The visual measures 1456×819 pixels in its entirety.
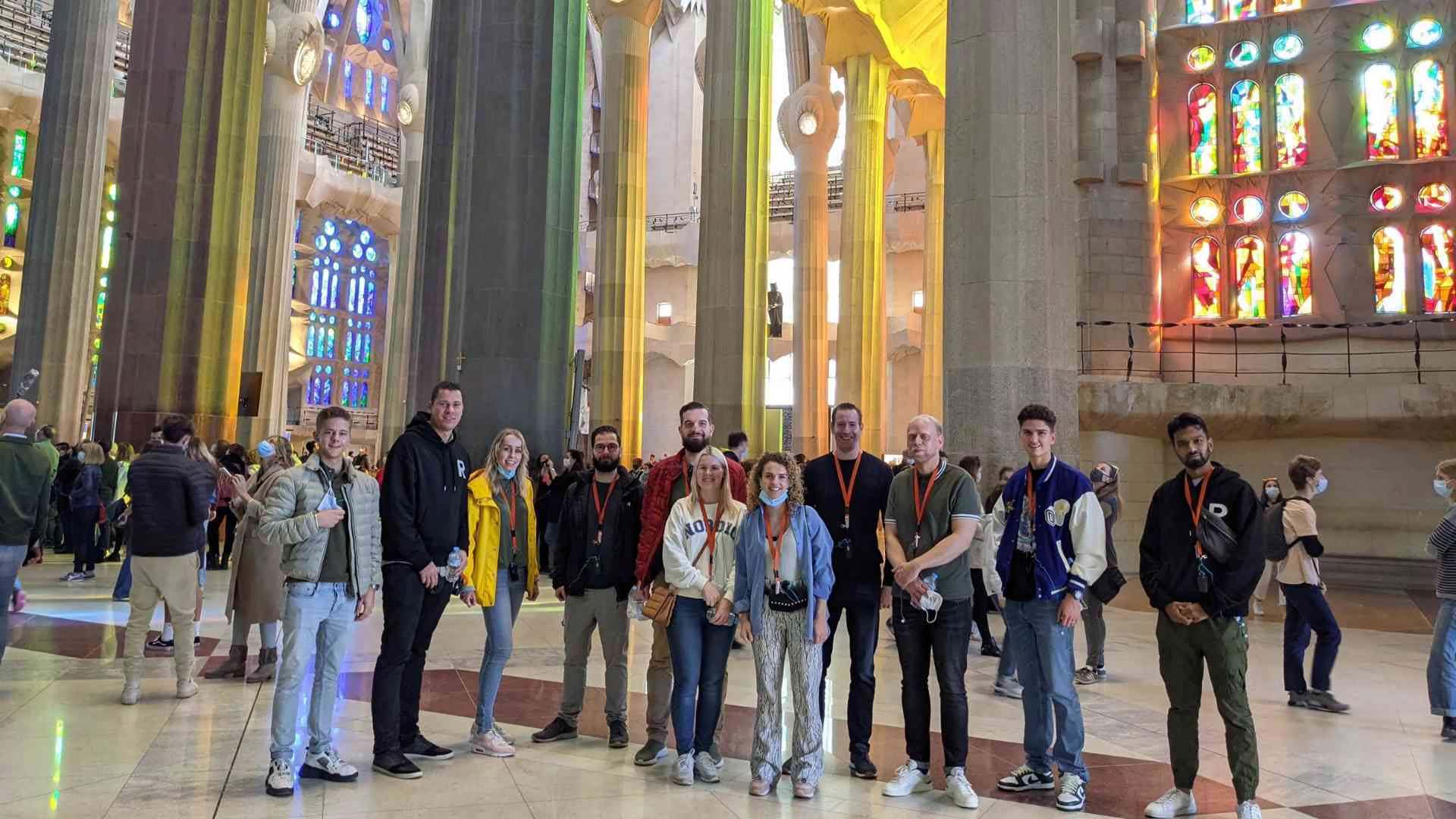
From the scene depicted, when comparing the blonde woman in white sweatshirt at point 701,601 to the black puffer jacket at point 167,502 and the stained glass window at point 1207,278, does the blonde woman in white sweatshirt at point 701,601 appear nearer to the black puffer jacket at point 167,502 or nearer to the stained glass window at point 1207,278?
the black puffer jacket at point 167,502

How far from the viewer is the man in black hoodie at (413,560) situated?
4.89m

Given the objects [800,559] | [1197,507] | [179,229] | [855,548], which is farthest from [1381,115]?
[179,229]

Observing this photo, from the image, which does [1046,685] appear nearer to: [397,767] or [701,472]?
[701,472]

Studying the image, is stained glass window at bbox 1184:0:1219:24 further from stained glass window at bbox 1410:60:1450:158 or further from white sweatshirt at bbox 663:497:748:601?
white sweatshirt at bbox 663:497:748:601

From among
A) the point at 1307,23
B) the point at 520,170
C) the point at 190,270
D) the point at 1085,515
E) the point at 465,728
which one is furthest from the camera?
the point at 1307,23

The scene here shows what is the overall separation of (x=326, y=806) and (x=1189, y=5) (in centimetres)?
2085

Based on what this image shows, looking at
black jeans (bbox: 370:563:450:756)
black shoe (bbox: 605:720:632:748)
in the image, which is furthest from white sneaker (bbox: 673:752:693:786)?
black jeans (bbox: 370:563:450:756)

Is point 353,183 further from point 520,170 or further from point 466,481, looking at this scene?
point 466,481

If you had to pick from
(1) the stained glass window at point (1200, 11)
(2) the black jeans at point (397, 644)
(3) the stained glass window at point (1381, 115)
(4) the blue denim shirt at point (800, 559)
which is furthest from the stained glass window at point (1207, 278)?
(2) the black jeans at point (397, 644)

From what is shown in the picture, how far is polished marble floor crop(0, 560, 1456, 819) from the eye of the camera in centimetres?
445

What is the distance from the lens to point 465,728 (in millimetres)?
5777

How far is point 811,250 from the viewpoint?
25.8m

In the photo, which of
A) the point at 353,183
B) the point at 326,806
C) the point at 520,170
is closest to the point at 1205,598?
the point at 326,806

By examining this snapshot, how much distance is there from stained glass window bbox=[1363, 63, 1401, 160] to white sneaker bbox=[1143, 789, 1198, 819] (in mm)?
18026
